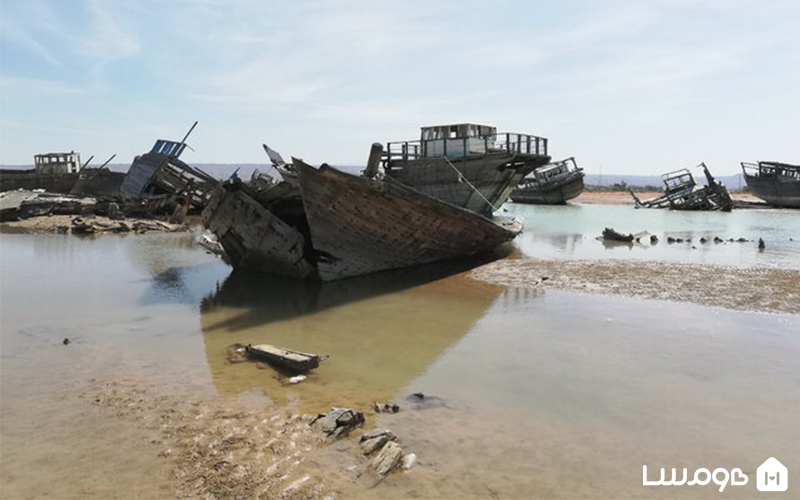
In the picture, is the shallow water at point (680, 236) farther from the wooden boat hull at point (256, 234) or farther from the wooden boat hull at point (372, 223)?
the wooden boat hull at point (256, 234)

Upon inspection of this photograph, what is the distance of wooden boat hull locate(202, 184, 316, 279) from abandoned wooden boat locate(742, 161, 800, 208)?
152 feet

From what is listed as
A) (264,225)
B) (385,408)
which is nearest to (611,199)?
(264,225)

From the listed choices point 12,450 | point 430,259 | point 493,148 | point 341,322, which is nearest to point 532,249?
point 493,148

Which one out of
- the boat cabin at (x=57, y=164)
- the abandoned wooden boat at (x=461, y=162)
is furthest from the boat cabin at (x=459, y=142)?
the boat cabin at (x=57, y=164)

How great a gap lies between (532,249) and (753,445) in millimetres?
16061

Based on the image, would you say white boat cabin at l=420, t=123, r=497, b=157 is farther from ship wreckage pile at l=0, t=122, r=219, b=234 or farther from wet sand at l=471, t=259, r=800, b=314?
ship wreckage pile at l=0, t=122, r=219, b=234

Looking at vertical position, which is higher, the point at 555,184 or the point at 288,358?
the point at 555,184

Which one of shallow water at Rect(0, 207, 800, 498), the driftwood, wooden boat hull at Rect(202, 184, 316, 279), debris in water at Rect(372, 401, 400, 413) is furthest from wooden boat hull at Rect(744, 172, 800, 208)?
debris in water at Rect(372, 401, 400, 413)

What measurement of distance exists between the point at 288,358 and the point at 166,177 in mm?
27094

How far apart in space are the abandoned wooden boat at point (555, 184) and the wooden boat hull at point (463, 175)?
1237 inches

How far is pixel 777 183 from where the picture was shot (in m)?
47.7

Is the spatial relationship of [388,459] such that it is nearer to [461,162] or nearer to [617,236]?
[461,162]

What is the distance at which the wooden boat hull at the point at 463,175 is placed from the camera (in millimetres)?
17797

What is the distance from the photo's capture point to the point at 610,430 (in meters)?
5.91
